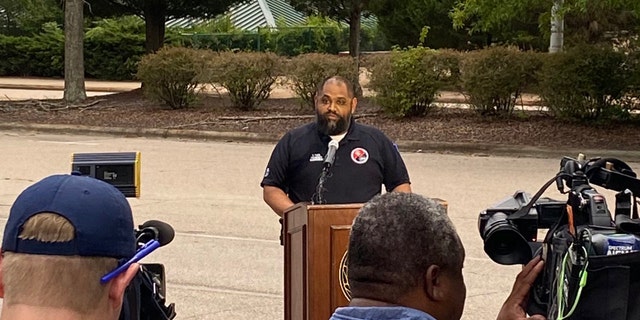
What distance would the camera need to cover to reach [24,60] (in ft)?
132

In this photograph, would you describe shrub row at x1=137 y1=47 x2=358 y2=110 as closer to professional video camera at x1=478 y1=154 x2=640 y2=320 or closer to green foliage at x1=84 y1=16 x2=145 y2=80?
green foliage at x1=84 y1=16 x2=145 y2=80

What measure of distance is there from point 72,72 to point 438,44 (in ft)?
39.4

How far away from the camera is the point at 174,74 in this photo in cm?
2141

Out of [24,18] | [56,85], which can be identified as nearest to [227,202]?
[56,85]

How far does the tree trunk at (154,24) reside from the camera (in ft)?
81.0

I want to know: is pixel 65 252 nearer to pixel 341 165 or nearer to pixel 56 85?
pixel 341 165

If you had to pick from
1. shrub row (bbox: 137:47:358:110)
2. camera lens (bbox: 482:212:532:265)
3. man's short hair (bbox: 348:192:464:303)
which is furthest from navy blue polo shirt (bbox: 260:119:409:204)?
shrub row (bbox: 137:47:358:110)

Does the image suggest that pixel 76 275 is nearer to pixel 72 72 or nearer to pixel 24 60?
pixel 72 72

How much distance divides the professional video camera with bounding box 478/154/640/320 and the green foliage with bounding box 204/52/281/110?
58.6 feet

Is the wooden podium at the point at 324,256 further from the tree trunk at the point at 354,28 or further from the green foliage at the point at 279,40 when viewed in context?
the green foliage at the point at 279,40

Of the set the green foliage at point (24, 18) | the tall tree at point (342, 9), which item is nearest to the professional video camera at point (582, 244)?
the tall tree at point (342, 9)

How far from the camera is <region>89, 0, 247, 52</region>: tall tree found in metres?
24.3

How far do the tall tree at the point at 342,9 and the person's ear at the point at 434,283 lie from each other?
949 inches

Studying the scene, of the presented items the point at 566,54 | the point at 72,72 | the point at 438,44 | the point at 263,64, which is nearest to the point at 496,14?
the point at 566,54
